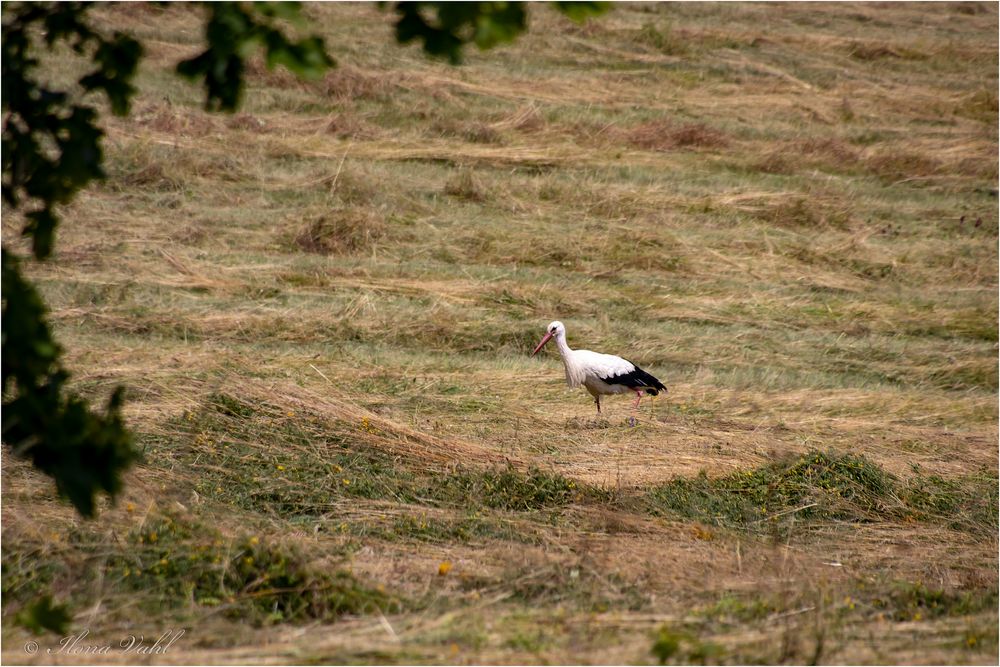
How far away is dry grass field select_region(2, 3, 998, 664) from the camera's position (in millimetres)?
4812

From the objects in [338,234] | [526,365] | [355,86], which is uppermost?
[355,86]

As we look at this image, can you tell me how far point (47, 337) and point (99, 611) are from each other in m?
1.49

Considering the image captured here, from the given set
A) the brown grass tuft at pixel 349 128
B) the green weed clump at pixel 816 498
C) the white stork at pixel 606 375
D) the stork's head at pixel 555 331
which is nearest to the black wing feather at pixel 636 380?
the white stork at pixel 606 375

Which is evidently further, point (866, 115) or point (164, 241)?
point (866, 115)

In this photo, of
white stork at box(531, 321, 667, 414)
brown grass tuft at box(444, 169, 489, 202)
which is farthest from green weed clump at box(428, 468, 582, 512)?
brown grass tuft at box(444, 169, 489, 202)

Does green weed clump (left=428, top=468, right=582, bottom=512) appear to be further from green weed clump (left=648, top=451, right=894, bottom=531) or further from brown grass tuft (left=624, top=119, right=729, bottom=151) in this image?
brown grass tuft (left=624, top=119, right=729, bottom=151)

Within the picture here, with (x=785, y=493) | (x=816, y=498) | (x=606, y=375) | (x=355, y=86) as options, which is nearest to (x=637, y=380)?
(x=606, y=375)

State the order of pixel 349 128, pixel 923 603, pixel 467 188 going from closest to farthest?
1. pixel 923 603
2. pixel 467 188
3. pixel 349 128

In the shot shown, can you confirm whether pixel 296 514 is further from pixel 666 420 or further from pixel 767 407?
pixel 767 407

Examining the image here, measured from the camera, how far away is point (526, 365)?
30.9 feet

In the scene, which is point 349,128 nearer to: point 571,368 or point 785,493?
point 571,368

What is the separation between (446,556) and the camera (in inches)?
217

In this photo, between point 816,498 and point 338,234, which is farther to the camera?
point 338,234

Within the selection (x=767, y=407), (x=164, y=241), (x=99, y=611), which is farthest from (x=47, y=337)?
(x=164, y=241)
